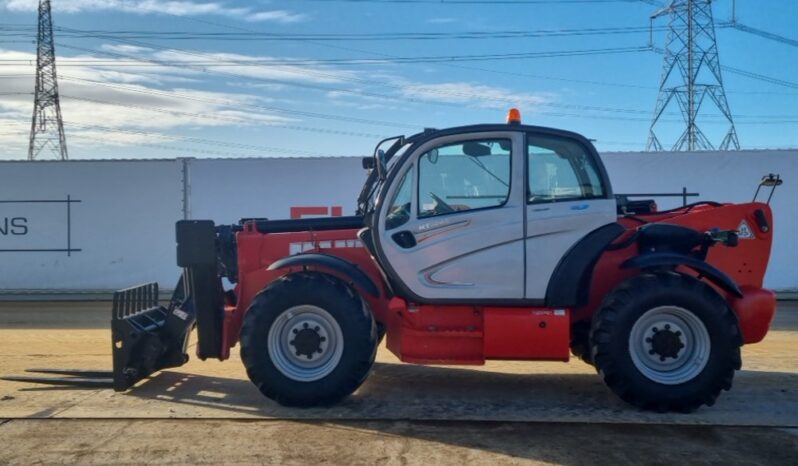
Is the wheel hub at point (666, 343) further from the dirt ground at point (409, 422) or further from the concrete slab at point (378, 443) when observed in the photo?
the concrete slab at point (378, 443)

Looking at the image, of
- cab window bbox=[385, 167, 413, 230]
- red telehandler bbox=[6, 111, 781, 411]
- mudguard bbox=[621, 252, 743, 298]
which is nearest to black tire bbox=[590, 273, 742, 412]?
red telehandler bbox=[6, 111, 781, 411]

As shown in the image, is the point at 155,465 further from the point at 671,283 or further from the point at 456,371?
the point at 671,283

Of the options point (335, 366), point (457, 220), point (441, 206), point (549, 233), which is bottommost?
point (335, 366)

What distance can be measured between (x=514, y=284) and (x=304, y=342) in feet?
5.86

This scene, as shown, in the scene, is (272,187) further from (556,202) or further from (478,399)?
(556,202)

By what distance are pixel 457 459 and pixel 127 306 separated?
382cm

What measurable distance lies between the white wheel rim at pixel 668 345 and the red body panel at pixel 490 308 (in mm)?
469

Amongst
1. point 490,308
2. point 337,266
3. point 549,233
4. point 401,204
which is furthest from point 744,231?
point 337,266

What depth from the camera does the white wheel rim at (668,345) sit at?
596 cm

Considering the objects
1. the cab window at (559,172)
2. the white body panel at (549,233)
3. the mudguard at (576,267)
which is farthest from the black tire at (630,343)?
the cab window at (559,172)

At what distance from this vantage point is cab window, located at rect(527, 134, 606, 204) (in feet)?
20.2

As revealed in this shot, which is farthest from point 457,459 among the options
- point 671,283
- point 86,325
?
point 86,325

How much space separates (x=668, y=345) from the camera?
5992 millimetres

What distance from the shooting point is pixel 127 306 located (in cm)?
714
